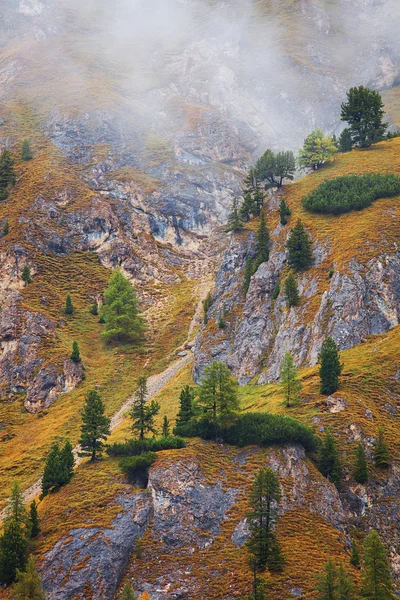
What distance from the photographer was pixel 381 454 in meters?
53.3

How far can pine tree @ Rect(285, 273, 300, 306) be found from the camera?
8050 centimetres

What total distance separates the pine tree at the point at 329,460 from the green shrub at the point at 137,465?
1656cm

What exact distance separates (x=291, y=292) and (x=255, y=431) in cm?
2970

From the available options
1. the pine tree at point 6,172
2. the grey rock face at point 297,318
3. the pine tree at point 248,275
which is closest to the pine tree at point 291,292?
the grey rock face at point 297,318

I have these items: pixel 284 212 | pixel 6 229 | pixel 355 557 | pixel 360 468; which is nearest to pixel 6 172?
pixel 6 229

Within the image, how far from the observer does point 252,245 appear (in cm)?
10112

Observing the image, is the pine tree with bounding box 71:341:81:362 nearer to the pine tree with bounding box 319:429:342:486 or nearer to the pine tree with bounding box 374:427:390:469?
the pine tree with bounding box 319:429:342:486

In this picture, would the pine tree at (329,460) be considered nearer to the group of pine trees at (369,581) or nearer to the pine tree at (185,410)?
the pine tree at (185,410)

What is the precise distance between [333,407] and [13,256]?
81.3 meters

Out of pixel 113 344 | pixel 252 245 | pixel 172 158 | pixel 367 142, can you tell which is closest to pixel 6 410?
pixel 113 344

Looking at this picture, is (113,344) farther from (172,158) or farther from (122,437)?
(172,158)

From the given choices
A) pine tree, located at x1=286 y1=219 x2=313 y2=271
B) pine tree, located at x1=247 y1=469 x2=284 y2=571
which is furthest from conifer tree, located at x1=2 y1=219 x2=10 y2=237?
pine tree, located at x1=247 y1=469 x2=284 y2=571

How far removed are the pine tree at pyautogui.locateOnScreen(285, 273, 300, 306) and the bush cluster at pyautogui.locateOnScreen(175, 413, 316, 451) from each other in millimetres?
26358

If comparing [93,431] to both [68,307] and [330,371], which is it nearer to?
[330,371]
